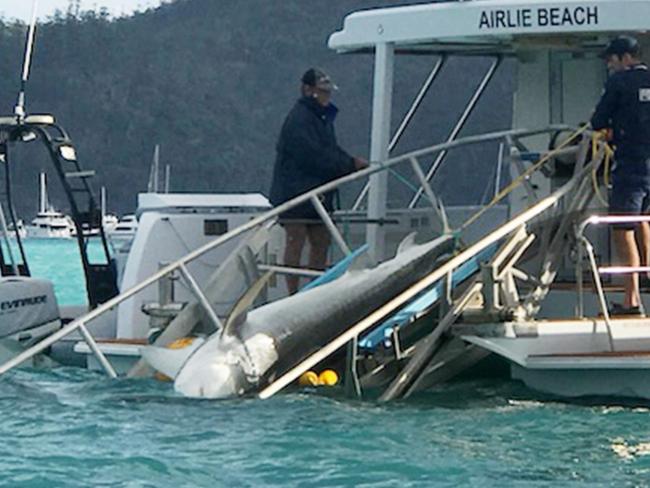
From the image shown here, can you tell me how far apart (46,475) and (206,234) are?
16.4ft

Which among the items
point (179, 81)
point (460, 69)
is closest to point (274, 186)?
point (460, 69)

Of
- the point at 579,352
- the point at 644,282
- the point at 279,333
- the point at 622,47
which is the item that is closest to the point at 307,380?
the point at 279,333

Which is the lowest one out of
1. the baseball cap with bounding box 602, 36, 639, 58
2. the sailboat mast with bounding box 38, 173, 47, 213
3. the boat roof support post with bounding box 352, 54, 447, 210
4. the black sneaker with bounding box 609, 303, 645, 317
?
the sailboat mast with bounding box 38, 173, 47, 213

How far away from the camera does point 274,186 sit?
630 inches

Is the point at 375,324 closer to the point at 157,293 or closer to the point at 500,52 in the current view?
the point at 157,293

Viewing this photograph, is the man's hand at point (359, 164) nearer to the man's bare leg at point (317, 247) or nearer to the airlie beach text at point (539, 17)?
the man's bare leg at point (317, 247)

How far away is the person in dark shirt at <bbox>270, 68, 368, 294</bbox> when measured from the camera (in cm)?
1550

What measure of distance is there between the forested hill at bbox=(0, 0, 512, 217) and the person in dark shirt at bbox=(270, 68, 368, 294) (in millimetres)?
66330

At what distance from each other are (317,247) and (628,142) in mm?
2887

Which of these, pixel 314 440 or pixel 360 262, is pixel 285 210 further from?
pixel 314 440

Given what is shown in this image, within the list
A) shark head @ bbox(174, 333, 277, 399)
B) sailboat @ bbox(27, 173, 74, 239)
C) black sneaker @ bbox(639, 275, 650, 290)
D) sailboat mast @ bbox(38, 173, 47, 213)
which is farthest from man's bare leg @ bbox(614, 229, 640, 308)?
sailboat mast @ bbox(38, 173, 47, 213)

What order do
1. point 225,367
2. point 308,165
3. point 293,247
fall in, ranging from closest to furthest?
1. point 225,367
2. point 293,247
3. point 308,165

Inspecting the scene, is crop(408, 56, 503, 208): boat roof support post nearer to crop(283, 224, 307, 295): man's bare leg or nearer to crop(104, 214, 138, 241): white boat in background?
crop(283, 224, 307, 295): man's bare leg

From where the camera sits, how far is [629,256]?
13.7 metres
